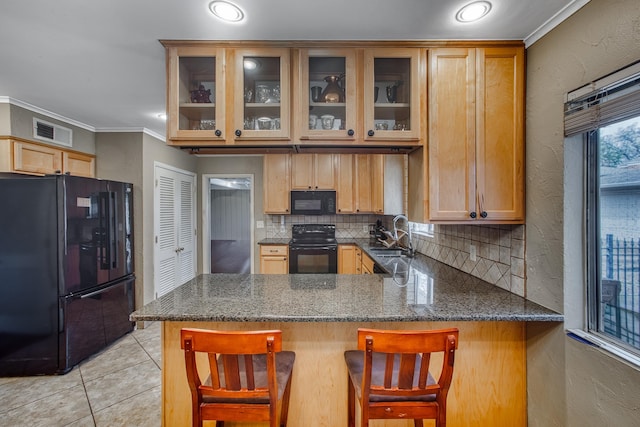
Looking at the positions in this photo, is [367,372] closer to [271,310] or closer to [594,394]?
[271,310]

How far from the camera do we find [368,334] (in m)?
1.06

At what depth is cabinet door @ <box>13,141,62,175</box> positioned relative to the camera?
2.76m

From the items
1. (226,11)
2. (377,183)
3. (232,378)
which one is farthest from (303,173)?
(232,378)

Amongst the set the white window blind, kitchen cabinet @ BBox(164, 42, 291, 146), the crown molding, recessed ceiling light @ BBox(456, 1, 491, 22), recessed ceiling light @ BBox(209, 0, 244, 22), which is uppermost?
recessed ceiling light @ BBox(209, 0, 244, 22)

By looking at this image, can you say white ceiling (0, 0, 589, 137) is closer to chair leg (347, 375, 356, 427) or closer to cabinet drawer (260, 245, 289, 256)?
chair leg (347, 375, 356, 427)

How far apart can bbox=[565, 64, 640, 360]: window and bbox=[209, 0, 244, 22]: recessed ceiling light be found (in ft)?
5.40

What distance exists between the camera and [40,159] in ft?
9.71

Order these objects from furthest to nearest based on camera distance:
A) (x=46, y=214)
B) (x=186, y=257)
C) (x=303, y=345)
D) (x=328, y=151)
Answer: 1. (x=186, y=257)
2. (x=46, y=214)
3. (x=328, y=151)
4. (x=303, y=345)

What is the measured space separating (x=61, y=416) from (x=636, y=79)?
370 cm

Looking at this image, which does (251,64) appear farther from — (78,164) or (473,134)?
(78,164)

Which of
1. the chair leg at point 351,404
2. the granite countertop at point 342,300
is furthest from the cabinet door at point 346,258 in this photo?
the chair leg at point 351,404

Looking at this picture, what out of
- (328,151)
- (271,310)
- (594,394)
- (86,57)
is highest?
(86,57)

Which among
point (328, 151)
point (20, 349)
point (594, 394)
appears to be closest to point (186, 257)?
point (20, 349)

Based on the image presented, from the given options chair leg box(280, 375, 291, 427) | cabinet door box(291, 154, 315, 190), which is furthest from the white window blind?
cabinet door box(291, 154, 315, 190)
